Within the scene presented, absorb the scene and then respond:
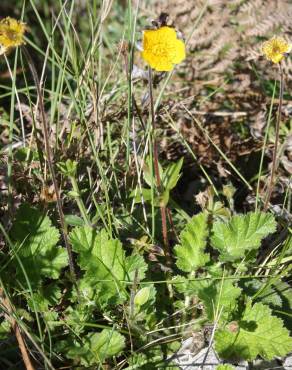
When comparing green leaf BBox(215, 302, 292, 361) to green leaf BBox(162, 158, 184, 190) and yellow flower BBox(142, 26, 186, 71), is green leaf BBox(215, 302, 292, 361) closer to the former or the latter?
green leaf BBox(162, 158, 184, 190)

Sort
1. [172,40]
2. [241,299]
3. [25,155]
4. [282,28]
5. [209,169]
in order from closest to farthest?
[172,40], [241,299], [25,155], [209,169], [282,28]

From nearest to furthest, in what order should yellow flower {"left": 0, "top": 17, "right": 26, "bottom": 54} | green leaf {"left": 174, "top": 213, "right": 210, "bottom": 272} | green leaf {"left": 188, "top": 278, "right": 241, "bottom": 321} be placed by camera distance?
yellow flower {"left": 0, "top": 17, "right": 26, "bottom": 54} → green leaf {"left": 188, "top": 278, "right": 241, "bottom": 321} → green leaf {"left": 174, "top": 213, "right": 210, "bottom": 272}

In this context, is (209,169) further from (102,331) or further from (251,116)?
(102,331)

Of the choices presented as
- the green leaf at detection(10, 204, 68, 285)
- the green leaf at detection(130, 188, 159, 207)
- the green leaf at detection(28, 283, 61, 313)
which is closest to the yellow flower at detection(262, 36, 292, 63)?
the green leaf at detection(130, 188, 159, 207)

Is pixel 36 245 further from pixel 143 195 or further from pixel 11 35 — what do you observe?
pixel 11 35

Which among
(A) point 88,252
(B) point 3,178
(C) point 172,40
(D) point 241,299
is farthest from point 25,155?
(D) point 241,299
